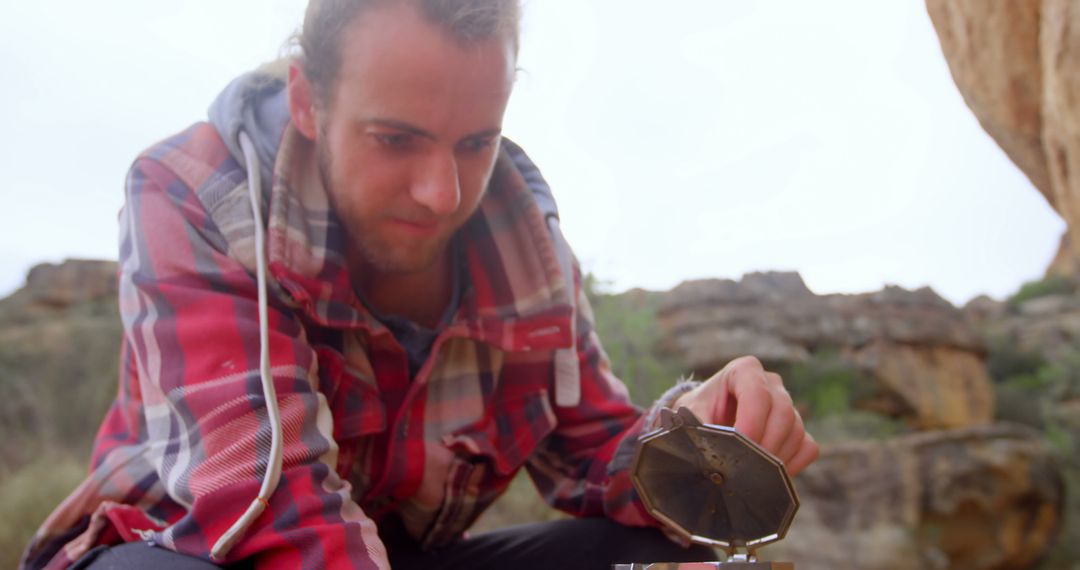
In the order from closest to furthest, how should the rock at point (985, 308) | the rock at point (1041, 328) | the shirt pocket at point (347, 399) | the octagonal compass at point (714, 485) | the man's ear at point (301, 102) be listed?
the octagonal compass at point (714, 485)
the shirt pocket at point (347, 399)
the man's ear at point (301, 102)
the rock at point (1041, 328)
the rock at point (985, 308)

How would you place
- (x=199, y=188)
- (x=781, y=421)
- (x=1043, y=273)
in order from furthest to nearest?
(x=1043, y=273), (x=199, y=188), (x=781, y=421)

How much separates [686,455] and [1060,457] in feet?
28.9

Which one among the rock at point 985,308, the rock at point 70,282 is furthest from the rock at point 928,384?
the rock at point 70,282

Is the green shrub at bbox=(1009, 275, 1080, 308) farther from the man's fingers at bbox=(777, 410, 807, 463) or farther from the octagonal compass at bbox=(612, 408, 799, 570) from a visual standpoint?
the octagonal compass at bbox=(612, 408, 799, 570)

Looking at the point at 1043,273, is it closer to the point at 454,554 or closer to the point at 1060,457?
the point at 1060,457

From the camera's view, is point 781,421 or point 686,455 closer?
point 686,455

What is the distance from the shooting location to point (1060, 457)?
28.1 feet

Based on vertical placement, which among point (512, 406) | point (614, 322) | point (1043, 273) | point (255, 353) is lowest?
point (1043, 273)

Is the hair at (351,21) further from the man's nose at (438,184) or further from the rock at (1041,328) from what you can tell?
the rock at (1041,328)

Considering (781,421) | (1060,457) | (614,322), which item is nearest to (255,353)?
(781,421)

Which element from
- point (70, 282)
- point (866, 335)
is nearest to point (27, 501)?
point (70, 282)

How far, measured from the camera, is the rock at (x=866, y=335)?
10445mm

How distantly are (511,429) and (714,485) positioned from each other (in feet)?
2.07

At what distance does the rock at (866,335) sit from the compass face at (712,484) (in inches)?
343
